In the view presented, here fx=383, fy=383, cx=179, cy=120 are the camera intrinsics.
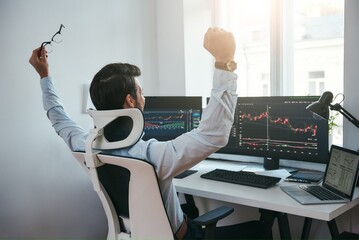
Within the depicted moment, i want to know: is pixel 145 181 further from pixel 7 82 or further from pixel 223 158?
pixel 223 158

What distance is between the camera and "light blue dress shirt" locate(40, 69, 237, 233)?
114 cm

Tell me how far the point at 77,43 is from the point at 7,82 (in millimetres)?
515

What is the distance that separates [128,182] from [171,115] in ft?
3.69

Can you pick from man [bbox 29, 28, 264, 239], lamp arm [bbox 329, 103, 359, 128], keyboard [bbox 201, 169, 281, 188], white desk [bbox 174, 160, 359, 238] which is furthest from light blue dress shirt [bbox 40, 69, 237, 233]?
lamp arm [bbox 329, 103, 359, 128]

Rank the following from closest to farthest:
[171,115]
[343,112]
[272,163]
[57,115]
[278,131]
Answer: [57,115] < [343,112] < [278,131] < [272,163] < [171,115]

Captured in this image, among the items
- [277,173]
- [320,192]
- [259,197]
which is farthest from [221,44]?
[277,173]

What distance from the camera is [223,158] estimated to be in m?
2.68

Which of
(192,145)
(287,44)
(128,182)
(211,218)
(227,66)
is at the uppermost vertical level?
(287,44)

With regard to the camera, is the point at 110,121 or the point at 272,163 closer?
the point at 110,121

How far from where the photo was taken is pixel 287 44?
2.67 metres

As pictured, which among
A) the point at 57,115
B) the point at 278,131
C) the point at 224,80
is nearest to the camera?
the point at 224,80

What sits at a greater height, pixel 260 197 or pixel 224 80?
pixel 224 80

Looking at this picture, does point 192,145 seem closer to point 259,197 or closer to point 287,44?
point 259,197

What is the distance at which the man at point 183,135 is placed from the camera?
1.15m
